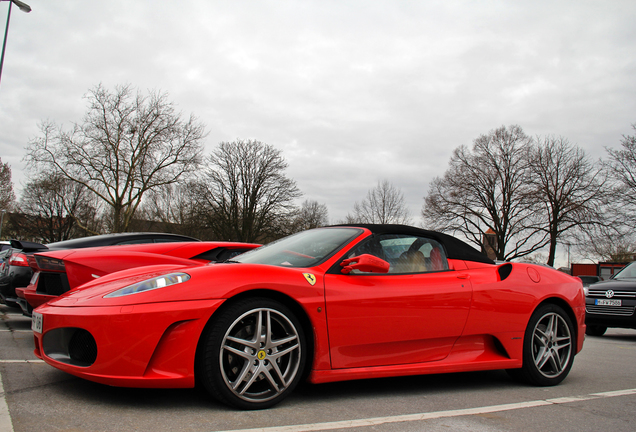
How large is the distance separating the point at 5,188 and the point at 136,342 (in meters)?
48.0

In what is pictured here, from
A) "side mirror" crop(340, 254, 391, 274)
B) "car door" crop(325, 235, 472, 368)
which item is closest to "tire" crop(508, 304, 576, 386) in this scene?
"car door" crop(325, 235, 472, 368)

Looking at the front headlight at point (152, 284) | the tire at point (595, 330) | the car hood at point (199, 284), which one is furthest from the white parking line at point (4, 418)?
the tire at point (595, 330)

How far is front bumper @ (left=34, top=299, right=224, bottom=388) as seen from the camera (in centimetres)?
261

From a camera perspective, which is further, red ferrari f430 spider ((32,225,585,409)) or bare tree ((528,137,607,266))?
bare tree ((528,137,607,266))

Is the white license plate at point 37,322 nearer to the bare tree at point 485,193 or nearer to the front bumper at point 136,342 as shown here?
the front bumper at point 136,342

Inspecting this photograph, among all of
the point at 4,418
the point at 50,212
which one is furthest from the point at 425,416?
the point at 50,212

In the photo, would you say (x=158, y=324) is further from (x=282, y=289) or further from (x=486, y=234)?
(x=486, y=234)

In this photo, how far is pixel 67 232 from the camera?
172 feet

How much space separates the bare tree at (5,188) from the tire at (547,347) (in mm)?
47963

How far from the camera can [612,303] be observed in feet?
28.4

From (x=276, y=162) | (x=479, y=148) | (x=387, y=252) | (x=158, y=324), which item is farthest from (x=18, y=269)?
(x=479, y=148)

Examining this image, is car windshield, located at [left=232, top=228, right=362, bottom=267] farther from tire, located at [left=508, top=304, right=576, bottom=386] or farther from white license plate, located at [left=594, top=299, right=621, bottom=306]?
white license plate, located at [left=594, top=299, right=621, bottom=306]

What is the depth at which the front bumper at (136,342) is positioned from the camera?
8.55ft

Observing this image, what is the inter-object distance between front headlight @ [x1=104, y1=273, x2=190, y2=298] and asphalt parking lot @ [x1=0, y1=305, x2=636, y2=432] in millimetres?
632
